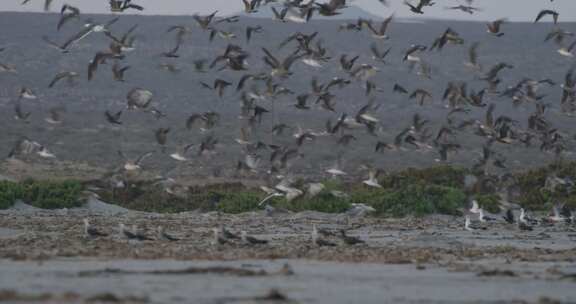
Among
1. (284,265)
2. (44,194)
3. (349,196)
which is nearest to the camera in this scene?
(284,265)

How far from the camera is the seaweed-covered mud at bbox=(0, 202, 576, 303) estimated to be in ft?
46.2

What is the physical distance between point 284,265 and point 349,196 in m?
15.7

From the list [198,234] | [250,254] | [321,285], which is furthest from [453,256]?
[198,234]

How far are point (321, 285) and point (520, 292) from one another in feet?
6.57

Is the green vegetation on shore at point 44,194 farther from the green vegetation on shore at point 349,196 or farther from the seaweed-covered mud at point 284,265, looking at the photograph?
the seaweed-covered mud at point 284,265

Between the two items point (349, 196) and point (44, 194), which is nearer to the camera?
point (44, 194)

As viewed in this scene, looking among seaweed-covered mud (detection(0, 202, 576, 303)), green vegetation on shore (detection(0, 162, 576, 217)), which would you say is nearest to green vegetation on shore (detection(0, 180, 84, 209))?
green vegetation on shore (detection(0, 162, 576, 217))

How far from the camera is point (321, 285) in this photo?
49.4ft

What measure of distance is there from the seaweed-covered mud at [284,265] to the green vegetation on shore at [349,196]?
12.4ft

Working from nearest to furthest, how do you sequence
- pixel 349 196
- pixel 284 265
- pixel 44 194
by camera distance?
1. pixel 284 265
2. pixel 44 194
3. pixel 349 196

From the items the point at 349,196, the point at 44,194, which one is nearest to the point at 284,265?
the point at 44,194

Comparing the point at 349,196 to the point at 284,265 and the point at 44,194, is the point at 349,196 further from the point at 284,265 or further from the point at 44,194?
the point at 284,265

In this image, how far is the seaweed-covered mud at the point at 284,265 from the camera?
46.2ft

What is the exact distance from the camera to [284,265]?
16.9 m
